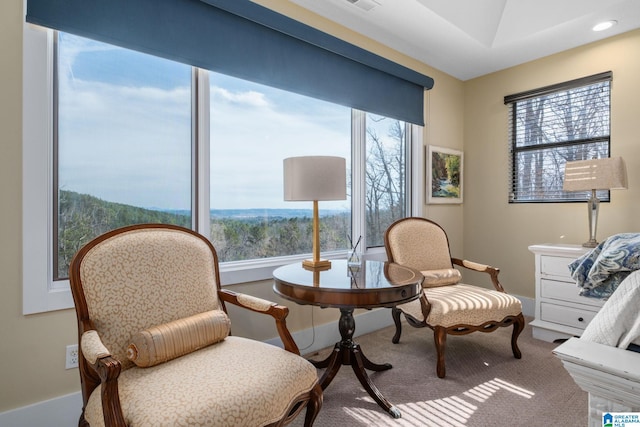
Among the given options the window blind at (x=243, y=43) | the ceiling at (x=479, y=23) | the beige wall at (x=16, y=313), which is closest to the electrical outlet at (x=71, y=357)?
the beige wall at (x=16, y=313)

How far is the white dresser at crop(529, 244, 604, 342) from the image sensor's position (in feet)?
8.89

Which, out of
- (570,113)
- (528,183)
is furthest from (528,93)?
(528,183)

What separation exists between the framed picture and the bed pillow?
8.85 ft

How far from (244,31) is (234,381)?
2.02m

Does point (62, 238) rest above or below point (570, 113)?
below

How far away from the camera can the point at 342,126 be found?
3012mm

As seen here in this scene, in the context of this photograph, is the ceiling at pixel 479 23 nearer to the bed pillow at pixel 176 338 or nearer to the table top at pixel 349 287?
the table top at pixel 349 287

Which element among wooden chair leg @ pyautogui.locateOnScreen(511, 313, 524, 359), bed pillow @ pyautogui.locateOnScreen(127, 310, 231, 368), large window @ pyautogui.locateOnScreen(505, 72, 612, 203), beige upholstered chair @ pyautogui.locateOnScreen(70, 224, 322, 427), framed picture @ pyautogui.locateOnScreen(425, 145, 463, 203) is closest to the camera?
beige upholstered chair @ pyautogui.locateOnScreen(70, 224, 322, 427)

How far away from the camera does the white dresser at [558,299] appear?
2.71m

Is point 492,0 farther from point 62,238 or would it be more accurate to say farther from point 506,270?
point 62,238

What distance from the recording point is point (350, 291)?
5.25ft

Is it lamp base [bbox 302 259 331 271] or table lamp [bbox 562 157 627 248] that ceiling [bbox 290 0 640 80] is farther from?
lamp base [bbox 302 259 331 271]

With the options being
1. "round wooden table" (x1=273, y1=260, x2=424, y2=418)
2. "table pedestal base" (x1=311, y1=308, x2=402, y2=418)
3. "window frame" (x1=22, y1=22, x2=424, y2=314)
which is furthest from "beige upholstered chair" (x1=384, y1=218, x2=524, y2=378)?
"window frame" (x1=22, y1=22, x2=424, y2=314)

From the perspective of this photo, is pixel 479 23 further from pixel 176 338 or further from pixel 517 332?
pixel 176 338
